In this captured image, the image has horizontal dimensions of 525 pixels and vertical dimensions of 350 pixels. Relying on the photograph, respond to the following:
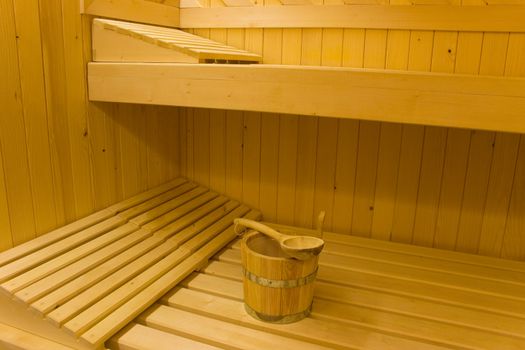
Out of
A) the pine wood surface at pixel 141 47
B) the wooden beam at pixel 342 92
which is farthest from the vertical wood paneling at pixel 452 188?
the pine wood surface at pixel 141 47

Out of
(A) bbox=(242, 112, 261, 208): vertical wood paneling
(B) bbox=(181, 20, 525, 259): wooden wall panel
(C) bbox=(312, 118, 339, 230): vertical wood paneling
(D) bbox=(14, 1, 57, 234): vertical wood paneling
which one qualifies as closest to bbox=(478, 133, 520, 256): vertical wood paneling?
(B) bbox=(181, 20, 525, 259): wooden wall panel

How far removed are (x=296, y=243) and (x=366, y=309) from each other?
0.38 meters

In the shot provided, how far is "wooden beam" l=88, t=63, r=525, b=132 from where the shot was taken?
1.24 m

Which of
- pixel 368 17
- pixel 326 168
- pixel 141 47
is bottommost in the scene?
pixel 326 168

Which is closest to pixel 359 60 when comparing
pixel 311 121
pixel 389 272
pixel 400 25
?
pixel 400 25

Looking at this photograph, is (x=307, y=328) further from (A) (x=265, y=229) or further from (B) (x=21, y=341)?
(B) (x=21, y=341)

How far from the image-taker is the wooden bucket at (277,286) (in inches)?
53.6

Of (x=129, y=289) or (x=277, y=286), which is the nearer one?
(x=277, y=286)

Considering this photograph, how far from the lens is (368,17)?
1.94 meters

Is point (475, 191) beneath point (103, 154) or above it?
beneath

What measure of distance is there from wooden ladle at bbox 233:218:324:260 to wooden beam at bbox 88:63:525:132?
41 cm

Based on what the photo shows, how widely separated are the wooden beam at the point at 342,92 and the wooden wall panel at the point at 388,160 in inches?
26.5

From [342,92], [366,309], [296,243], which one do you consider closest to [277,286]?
[296,243]

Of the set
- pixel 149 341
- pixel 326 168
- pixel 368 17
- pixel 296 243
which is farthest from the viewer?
pixel 326 168
